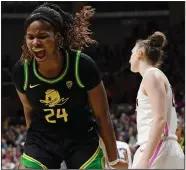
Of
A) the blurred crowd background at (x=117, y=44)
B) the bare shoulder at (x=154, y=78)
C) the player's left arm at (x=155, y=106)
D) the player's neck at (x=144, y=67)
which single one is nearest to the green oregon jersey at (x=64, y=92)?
the player's left arm at (x=155, y=106)

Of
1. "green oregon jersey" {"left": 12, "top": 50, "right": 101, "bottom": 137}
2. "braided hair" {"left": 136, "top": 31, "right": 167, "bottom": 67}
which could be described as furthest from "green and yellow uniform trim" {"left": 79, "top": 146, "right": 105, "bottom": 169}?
"braided hair" {"left": 136, "top": 31, "right": 167, "bottom": 67}

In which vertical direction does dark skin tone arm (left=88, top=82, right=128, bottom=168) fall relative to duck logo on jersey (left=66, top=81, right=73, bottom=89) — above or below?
below

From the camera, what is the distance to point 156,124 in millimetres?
2875

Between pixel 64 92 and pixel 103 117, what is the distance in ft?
0.82

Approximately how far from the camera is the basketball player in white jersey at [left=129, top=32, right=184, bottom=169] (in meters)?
2.86

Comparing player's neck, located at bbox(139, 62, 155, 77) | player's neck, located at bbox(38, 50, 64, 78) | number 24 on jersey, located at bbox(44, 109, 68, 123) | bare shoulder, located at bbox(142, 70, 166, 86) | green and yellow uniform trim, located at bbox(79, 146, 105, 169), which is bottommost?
green and yellow uniform trim, located at bbox(79, 146, 105, 169)

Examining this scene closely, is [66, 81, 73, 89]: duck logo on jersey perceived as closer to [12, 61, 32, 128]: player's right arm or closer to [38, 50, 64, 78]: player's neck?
[38, 50, 64, 78]: player's neck

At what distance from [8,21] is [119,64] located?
10.8ft

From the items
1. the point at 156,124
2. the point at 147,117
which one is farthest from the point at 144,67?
the point at 156,124

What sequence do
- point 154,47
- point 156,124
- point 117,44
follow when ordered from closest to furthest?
point 156,124 → point 154,47 → point 117,44

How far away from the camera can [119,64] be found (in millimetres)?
13484

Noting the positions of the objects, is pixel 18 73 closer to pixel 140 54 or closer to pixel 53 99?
pixel 53 99

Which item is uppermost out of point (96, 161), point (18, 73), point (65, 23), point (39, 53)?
point (65, 23)

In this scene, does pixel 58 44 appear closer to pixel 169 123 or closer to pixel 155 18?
pixel 169 123
